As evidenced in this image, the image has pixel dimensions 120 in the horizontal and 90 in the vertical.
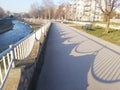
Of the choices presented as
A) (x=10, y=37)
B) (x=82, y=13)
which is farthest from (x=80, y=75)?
(x=82, y=13)

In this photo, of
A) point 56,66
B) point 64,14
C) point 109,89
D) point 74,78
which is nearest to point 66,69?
point 56,66

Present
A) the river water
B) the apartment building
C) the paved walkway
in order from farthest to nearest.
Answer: the apartment building → the river water → the paved walkway

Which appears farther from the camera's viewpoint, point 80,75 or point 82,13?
point 82,13

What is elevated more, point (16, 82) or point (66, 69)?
point (16, 82)

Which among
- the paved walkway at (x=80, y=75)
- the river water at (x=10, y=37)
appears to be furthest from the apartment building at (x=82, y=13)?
the paved walkway at (x=80, y=75)

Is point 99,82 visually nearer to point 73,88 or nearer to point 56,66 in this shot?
point 73,88

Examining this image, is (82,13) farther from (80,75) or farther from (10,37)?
(80,75)

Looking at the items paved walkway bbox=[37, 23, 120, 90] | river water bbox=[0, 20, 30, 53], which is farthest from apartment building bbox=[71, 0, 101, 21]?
paved walkway bbox=[37, 23, 120, 90]

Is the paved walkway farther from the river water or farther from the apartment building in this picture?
the apartment building

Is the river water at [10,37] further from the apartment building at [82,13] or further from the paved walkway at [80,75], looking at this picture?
the apartment building at [82,13]

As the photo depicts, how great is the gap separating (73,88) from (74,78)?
112 cm

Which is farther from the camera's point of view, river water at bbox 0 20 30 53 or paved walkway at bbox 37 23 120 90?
river water at bbox 0 20 30 53

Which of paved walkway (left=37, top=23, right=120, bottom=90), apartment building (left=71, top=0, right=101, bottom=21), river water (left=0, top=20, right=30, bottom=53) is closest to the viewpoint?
paved walkway (left=37, top=23, right=120, bottom=90)

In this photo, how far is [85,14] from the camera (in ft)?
400
